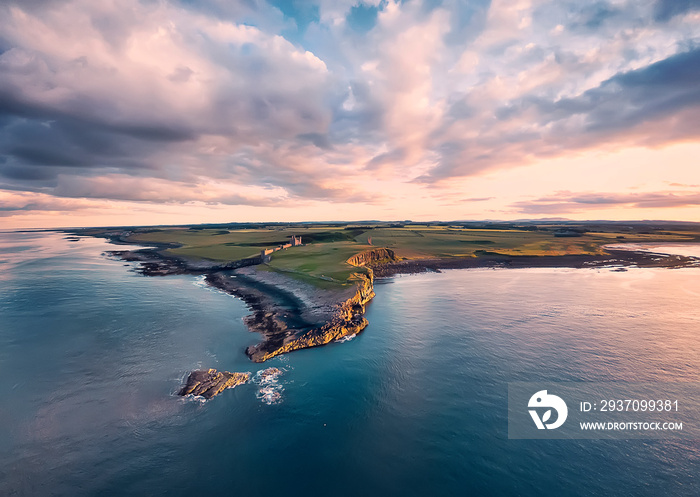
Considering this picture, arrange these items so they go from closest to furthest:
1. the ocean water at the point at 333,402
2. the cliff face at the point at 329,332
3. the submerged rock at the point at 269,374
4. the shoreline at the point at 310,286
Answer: the ocean water at the point at 333,402 → the submerged rock at the point at 269,374 → the cliff face at the point at 329,332 → the shoreline at the point at 310,286

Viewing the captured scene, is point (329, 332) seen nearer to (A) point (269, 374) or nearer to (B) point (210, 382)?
(A) point (269, 374)

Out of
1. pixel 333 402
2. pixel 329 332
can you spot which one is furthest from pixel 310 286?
Result: pixel 333 402

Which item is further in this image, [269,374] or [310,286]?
[310,286]

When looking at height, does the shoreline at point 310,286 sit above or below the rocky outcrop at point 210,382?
above

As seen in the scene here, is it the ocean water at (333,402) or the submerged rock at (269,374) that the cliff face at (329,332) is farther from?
the submerged rock at (269,374)

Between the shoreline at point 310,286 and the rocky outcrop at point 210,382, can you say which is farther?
the shoreline at point 310,286

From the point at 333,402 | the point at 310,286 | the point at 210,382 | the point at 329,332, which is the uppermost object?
the point at 310,286

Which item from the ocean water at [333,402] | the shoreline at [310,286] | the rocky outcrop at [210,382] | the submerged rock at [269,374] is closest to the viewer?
the ocean water at [333,402]

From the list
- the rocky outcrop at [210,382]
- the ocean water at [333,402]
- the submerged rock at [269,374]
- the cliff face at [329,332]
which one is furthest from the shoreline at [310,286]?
the rocky outcrop at [210,382]
